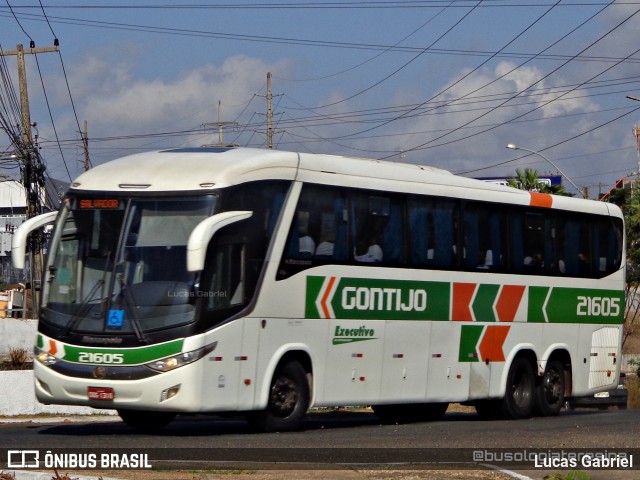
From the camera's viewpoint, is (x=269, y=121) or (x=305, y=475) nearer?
(x=305, y=475)

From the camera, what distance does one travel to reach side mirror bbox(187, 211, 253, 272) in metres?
13.6

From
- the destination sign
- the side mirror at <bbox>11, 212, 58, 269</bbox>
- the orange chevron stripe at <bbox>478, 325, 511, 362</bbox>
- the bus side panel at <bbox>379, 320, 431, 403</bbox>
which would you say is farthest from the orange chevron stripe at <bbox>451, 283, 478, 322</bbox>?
the side mirror at <bbox>11, 212, 58, 269</bbox>

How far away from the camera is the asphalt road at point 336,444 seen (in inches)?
444

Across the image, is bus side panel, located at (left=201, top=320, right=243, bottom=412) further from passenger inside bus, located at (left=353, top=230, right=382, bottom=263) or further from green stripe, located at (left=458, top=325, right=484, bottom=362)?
green stripe, located at (left=458, top=325, right=484, bottom=362)

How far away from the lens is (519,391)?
20297 millimetres

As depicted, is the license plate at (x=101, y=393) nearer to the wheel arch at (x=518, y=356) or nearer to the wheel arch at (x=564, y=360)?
the wheel arch at (x=518, y=356)

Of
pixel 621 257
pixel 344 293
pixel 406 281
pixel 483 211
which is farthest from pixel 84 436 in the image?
pixel 621 257

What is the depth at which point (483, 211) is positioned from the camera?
19.3 metres

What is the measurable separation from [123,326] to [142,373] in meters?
0.60

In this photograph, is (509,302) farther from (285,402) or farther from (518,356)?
(285,402)

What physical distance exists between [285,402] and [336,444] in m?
2.28

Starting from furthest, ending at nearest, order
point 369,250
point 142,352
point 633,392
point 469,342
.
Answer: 1. point 633,392
2. point 469,342
3. point 369,250
4. point 142,352

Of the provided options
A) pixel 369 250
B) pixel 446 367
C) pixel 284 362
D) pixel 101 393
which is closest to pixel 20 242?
pixel 101 393

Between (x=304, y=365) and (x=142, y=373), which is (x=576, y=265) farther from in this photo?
(x=142, y=373)
